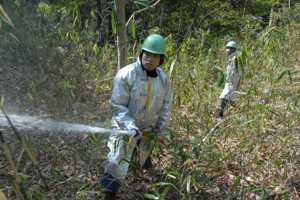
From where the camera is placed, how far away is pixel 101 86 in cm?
617

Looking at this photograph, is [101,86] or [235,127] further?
[101,86]

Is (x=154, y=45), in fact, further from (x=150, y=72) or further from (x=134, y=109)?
(x=134, y=109)

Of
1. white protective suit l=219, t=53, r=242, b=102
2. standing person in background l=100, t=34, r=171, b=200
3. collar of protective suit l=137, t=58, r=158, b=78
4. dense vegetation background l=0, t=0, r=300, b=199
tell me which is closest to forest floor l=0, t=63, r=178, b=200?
dense vegetation background l=0, t=0, r=300, b=199

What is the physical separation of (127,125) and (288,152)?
175 centimetres

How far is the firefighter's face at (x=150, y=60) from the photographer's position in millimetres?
3250

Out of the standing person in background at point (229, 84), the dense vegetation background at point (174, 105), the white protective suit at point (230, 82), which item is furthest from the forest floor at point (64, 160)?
the white protective suit at point (230, 82)

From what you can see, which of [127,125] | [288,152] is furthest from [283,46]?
[127,125]

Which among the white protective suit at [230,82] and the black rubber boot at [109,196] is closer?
the black rubber boot at [109,196]

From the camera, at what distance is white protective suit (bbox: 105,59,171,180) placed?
320cm

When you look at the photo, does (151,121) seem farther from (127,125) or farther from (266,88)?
(266,88)

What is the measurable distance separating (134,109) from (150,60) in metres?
0.46

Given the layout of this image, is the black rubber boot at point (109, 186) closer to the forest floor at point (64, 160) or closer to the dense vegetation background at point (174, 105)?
the forest floor at point (64, 160)

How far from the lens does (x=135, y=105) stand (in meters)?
3.39

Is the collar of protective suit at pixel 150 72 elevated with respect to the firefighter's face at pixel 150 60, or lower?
lower
